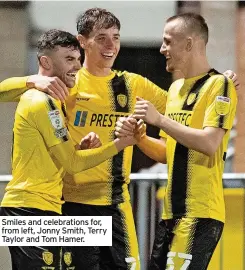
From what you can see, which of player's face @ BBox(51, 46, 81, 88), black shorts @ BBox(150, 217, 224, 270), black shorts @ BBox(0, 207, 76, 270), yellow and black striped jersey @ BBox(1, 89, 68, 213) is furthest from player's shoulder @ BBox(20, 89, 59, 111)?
black shorts @ BBox(150, 217, 224, 270)

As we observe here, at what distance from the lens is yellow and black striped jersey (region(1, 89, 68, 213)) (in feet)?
A: 9.39

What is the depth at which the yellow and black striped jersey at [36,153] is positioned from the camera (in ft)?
9.39

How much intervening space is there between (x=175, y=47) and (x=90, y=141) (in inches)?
17.1

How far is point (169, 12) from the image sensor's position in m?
3.55

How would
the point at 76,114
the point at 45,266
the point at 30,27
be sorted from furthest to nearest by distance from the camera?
1. the point at 30,27
2. the point at 76,114
3. the point at 45,266

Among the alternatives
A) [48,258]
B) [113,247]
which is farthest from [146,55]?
[48,258]

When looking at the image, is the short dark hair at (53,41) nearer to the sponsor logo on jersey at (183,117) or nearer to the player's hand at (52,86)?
the player's hand at (52,86)

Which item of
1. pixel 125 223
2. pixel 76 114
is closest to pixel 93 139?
pixel 76 114

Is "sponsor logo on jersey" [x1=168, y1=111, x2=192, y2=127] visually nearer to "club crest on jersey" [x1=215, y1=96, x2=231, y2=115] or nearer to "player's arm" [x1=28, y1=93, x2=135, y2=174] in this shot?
"club crest on jersey" [x1=215, y1=96, x2=231, y2=115]

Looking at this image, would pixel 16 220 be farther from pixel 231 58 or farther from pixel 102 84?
pixel 231 58

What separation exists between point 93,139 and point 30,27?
751 mm

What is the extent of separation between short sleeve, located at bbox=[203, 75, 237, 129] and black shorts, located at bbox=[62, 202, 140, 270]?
22.0 inches

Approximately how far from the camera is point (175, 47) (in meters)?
2.96

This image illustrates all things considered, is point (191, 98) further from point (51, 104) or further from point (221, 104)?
point (51, 104)
